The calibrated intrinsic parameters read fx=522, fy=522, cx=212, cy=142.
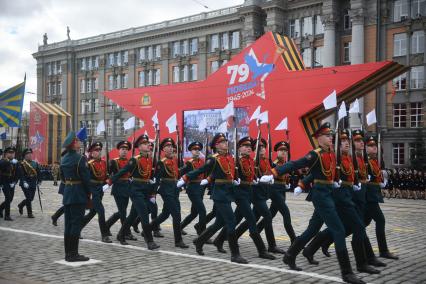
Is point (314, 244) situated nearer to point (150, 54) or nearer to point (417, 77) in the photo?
point (417, 77)

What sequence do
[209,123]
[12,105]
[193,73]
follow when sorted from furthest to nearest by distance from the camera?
[193,73] → [209,123] → [12,105]

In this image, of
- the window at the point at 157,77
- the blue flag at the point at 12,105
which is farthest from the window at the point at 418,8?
the blue flag at the point at 12,105

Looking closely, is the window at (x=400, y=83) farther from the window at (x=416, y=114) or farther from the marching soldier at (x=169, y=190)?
the marching soldier at (x=169, y=190)

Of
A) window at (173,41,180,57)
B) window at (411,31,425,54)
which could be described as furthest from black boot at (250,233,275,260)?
window at (173,41,180,57)

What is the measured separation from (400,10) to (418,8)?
4.38 ft

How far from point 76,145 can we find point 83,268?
1.99 m

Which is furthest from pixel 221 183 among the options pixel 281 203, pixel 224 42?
pixel 224 42

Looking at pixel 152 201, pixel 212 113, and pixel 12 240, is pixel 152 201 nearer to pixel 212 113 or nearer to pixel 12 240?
pixel 12 240

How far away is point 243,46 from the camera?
48812 millimetres

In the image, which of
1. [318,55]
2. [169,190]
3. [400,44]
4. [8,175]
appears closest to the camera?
[169,190]

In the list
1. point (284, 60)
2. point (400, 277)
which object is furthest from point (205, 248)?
point (284, 60)

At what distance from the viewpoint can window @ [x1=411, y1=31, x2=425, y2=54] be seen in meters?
38.5

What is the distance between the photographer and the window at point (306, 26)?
44.8 metres

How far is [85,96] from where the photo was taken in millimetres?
64500
